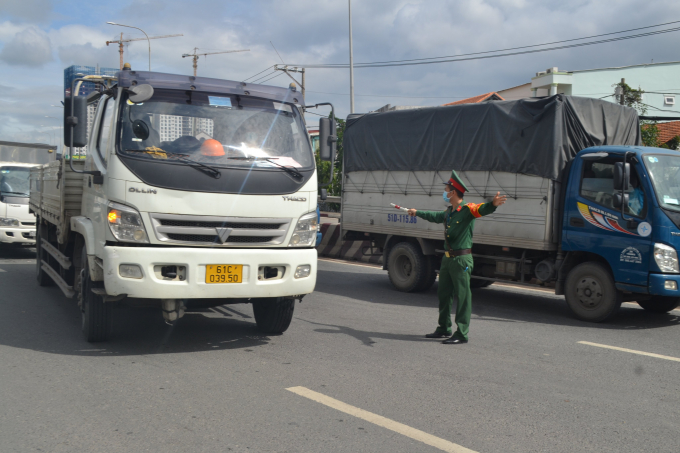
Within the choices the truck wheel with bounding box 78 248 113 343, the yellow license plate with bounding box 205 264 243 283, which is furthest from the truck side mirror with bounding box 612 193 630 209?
the truck wheel with bounding box 78 248 113 343

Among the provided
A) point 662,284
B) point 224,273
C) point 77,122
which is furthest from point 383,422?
point 662,284

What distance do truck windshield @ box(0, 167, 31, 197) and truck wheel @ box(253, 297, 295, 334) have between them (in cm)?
962

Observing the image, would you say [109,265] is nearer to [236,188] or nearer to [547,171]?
[236,188]

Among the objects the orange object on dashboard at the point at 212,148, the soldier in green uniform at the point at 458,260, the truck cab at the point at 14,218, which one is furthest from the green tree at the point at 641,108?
the truck cab at the point at 14,218

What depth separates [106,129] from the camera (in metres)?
6.20

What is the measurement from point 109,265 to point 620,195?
236 inches

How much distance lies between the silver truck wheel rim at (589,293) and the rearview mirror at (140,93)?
19.2 feet

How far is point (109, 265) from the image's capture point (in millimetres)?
5566

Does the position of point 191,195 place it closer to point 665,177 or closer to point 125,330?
point 125,330

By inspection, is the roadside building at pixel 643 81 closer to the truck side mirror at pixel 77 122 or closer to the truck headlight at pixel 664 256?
the truck headlight at pixel 664 256

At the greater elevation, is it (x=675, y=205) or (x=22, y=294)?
(x=675, y=205)

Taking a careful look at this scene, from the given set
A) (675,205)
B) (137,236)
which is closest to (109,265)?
(137,236)

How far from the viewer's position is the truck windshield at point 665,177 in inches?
309

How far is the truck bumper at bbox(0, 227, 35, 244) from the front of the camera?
13.6m
